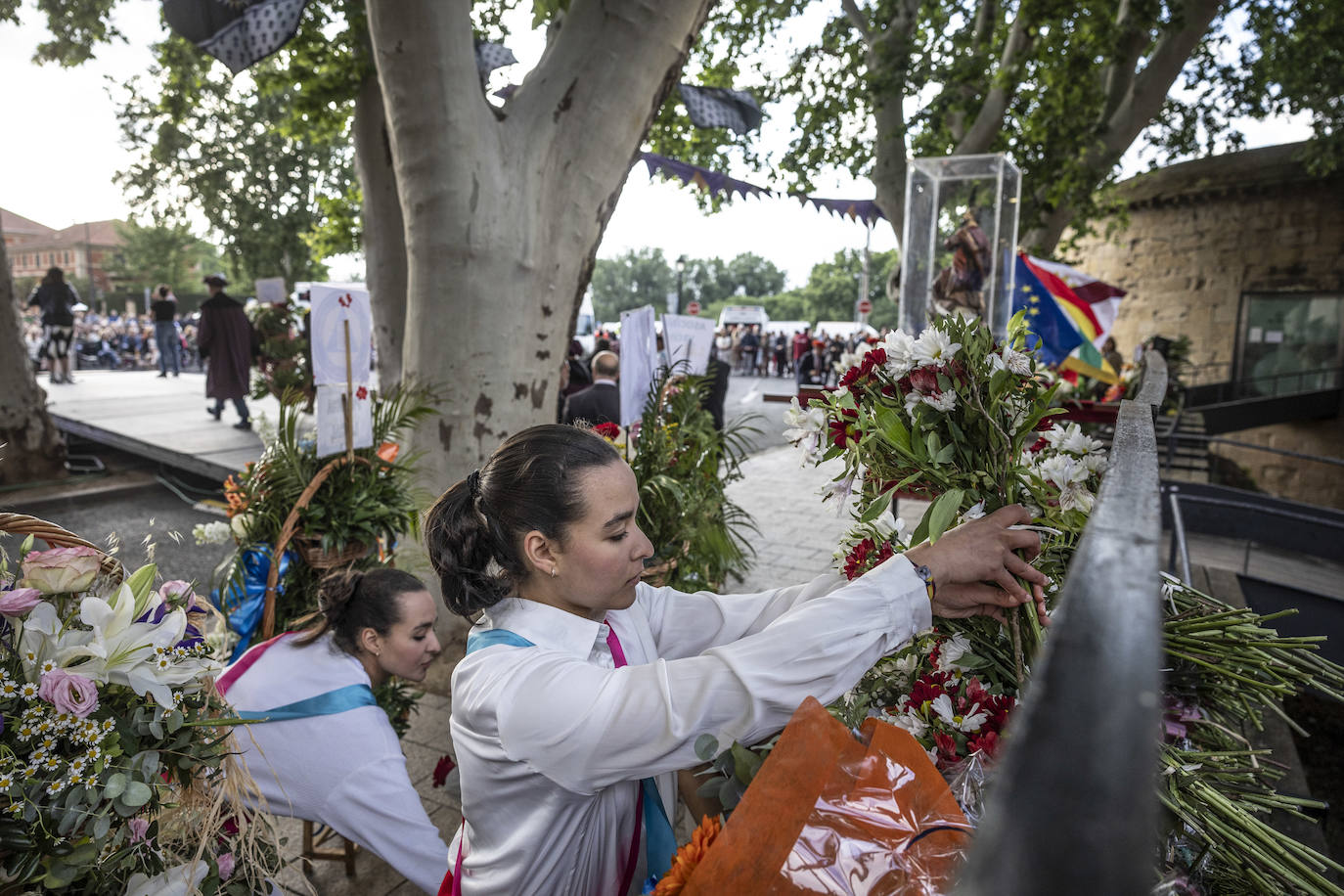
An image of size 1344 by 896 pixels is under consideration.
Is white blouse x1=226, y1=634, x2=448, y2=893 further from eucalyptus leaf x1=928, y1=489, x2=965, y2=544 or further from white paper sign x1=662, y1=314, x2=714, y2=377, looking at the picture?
white paper sign x1=662, y1=314, x2=714, y2=377

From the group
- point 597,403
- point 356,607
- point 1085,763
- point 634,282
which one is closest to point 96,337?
point 597,403

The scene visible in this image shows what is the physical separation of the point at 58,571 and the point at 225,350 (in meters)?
9.75

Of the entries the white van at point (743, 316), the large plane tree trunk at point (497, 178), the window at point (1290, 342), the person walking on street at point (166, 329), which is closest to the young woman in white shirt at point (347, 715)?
the large plane tree trunk at point (497, 178)

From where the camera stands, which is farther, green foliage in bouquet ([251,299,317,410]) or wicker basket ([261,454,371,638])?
green foliage in bouquet ([251,299,317,410])

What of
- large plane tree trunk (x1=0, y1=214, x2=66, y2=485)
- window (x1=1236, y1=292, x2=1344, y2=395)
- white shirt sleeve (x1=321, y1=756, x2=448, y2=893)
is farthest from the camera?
window (x1=1236, y1=292, x2=1344, y2=395)

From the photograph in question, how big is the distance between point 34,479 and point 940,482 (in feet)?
29.7

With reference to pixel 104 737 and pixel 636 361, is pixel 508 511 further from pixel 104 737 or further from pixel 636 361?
pixel 636 361

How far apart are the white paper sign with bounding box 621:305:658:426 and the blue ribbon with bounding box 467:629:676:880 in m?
3.21

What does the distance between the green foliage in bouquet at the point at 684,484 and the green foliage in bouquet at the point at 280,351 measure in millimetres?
6251

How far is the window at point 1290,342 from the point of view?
52.5 ft

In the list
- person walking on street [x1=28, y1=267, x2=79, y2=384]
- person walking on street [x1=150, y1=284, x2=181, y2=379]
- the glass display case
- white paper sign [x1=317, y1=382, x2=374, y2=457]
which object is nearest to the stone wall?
the glass display case

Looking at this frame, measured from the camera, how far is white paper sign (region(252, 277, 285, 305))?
35.4 feet

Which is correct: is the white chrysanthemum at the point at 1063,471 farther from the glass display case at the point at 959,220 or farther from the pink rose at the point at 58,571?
the glass display case at the point at 959,220

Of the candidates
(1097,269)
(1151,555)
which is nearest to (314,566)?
(1151,555)
